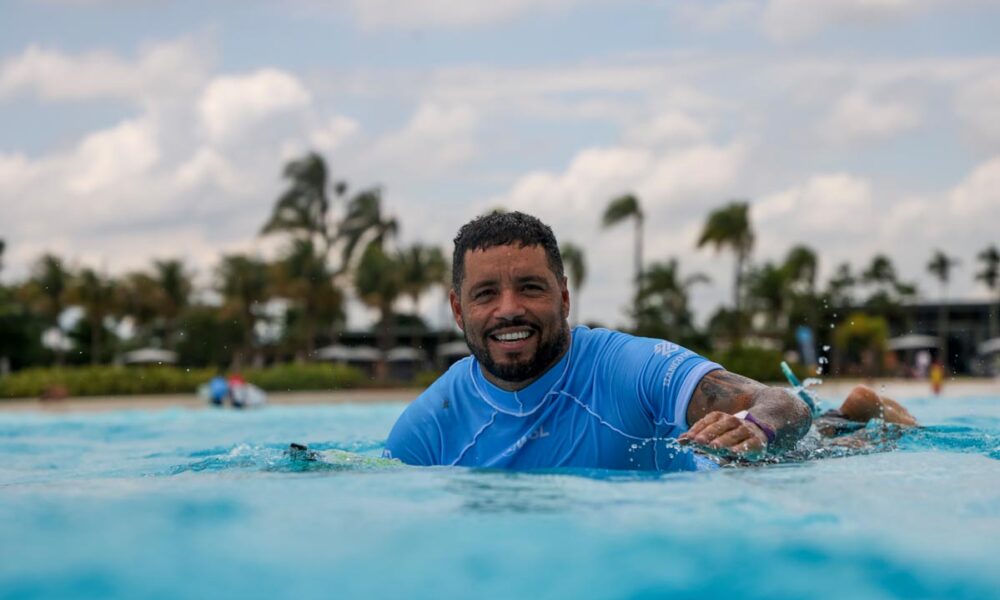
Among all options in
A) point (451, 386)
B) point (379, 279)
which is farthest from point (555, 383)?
point (379, 279)

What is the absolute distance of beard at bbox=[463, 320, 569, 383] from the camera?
4.48m

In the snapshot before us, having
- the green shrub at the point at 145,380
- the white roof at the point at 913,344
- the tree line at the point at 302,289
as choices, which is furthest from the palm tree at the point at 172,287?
the white roof at the point at 913,344

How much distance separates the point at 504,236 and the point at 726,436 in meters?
1.25

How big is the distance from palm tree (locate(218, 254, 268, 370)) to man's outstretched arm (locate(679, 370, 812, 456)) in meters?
46.4

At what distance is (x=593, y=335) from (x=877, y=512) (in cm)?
187

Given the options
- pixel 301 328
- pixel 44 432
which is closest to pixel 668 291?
pixel 301 328

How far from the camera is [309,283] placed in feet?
159

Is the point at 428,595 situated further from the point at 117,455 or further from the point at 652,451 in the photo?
the point at 117,455

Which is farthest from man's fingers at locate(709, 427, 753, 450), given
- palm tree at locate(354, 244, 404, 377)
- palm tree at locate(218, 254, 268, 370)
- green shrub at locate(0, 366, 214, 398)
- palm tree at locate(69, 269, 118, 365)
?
palm tree at locate(69, 269, 118, 365)

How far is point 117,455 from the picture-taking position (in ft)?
27.2

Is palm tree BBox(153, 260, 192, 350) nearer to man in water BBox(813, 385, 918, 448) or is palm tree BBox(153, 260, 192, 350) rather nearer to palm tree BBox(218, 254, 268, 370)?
palm tree BBox(218, 254, 268, 370)

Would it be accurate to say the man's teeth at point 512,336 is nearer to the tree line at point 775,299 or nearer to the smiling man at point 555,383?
the smiling man at point 555,383

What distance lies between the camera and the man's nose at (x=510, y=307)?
436cm

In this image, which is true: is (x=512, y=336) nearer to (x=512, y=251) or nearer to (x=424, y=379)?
(x=512, y=251)
